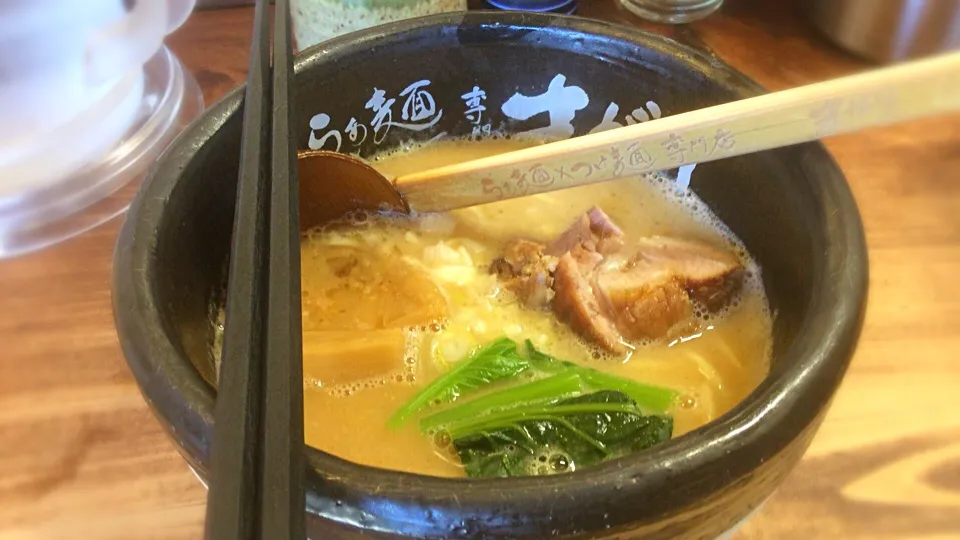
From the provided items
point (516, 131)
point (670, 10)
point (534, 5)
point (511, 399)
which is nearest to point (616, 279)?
point (511, 399)

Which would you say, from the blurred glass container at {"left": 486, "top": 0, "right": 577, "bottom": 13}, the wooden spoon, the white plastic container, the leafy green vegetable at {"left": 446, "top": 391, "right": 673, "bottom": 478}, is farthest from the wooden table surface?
the blurred glass container at {"left": 486, "top": 0, "right": 577, "bottom": 13}

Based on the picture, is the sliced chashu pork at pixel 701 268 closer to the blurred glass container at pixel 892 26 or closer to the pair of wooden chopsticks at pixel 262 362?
the pair of wooden chopsticks at pixel 262 362

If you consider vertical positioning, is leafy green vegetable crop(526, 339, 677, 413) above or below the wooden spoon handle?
below

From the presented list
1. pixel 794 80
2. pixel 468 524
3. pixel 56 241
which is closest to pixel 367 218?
pixel 56 241

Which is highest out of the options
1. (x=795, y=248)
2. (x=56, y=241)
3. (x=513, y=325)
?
(x=795, y=248)

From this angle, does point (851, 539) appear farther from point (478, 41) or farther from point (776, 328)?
point (478, 41)

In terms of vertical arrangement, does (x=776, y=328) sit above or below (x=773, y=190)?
below

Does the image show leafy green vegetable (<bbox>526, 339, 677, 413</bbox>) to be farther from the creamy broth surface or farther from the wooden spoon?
the wooden spoon
